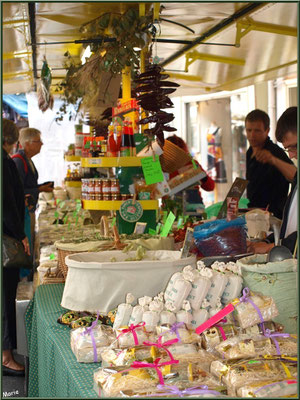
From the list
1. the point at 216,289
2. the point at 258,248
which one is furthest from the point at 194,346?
the point at 258,248

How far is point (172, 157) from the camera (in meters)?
4.40

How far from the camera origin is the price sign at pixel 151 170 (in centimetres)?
382

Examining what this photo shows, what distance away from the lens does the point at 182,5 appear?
12.0ft

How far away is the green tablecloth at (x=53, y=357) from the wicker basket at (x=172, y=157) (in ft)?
5.68

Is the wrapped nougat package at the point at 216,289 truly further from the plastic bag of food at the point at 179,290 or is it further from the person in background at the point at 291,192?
the person in background at the point at 291,192

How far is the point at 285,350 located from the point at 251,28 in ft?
10.4

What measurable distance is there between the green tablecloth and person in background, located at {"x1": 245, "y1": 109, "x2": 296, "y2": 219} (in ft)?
7.74

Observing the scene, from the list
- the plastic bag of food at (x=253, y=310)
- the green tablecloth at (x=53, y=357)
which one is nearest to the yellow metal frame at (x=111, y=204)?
the green tablecloth at (x=53, y=357)

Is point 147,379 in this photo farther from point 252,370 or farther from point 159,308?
point 159,308

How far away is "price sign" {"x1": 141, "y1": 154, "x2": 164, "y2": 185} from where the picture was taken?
3824 millimetres

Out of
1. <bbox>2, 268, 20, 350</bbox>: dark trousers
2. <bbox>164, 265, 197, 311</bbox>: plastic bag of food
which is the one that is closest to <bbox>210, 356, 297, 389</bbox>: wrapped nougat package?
<bbox>164, 265, 197, 311</bbox>: plastic bag of food

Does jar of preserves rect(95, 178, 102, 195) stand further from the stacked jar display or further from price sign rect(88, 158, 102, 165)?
price sign rect(88, 158, 102, 165)

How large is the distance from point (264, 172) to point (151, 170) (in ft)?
4.42

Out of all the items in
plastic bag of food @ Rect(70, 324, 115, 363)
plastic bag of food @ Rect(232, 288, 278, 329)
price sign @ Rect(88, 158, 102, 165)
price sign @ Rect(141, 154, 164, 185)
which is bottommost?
plastic bag of food @ Rect(70, 324, 115, 363)
